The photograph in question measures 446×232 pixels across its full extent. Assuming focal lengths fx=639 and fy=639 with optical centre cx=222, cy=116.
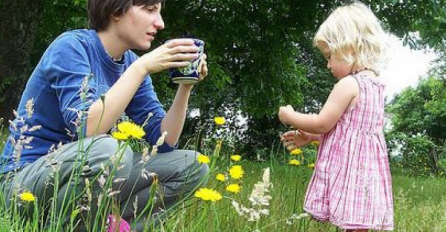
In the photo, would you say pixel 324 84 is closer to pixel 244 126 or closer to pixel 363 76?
pixel 244 126

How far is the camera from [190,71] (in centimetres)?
221

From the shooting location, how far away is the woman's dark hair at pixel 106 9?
242 centimetres

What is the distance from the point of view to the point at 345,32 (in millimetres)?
2730

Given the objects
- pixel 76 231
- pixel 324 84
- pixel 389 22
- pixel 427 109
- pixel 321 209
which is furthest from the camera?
pixel 427 109

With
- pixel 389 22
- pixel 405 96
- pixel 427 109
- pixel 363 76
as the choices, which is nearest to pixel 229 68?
pixel 389 22

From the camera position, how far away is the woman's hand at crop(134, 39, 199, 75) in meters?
2.13

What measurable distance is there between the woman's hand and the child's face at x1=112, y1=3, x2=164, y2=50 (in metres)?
0.33

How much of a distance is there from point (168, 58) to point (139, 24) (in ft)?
1.26

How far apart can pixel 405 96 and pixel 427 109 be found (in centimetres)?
283

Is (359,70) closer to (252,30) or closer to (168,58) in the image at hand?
(168,58)

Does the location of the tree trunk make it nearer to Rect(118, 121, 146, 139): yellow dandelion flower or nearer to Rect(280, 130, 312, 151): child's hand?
Rect(280, 130, 312, 151): child's hand

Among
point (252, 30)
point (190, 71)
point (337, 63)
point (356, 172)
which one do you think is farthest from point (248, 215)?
point (252, 30)

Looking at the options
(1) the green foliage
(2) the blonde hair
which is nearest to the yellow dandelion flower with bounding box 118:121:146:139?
(2) the blonde hair

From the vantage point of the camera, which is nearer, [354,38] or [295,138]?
[354,38]
